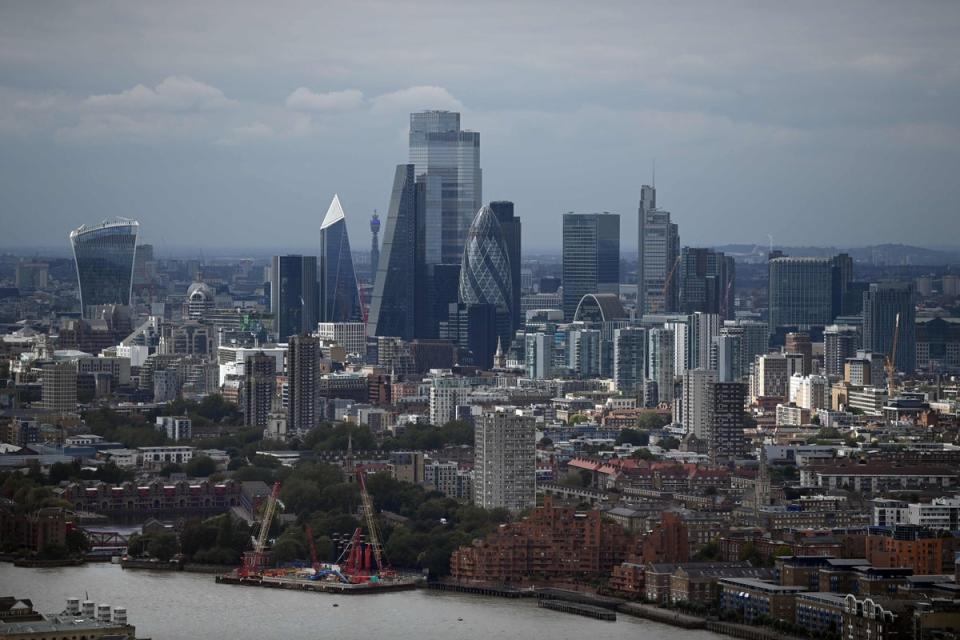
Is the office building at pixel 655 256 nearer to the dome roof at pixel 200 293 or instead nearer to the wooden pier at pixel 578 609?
the dome roof at pixel 200 293

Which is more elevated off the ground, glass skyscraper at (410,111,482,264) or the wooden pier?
glass skyscraper at (410,111,482,264)

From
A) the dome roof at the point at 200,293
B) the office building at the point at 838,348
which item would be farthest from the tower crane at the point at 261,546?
the dome roof at the point at 200,293

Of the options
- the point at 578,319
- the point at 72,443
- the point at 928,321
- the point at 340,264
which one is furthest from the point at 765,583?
the point at 340,264

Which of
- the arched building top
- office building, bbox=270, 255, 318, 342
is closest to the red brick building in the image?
the arched building top

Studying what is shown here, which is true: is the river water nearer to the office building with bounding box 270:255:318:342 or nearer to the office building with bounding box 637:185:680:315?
the office building with bounding box 270:255:318:342

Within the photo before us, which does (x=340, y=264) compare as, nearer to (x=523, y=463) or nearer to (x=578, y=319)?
(x=578, y=319)
